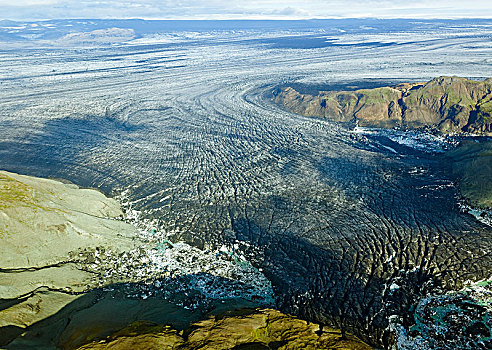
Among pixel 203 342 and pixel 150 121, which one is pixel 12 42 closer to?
pixel 150 121

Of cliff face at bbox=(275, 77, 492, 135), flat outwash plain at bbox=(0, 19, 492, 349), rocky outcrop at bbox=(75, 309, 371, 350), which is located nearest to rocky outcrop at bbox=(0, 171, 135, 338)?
flat outwash plain at bbox=(0, 19, 492, 349)

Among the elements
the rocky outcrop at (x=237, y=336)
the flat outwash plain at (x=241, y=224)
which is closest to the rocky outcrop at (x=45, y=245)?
the flat outwash plain at (x=241, y=224)

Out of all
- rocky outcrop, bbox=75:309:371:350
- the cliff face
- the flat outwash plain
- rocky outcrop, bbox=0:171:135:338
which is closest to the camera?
rocky outcrop, bbox=75:309:371:350

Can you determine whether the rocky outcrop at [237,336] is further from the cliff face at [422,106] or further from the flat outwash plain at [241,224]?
the cliff face at [422,106]

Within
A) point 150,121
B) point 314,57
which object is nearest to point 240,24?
point 314,57

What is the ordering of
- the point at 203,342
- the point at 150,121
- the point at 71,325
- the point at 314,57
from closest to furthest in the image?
1. the point at 203,342
2. the point at 71,325
3. the point at 150,121
4. the point at 314,57

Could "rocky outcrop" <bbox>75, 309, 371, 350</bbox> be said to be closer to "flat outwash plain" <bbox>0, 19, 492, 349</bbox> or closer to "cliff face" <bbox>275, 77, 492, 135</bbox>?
"flat outwash plain" <bbox>0, 19, 492, 349</bbox>
